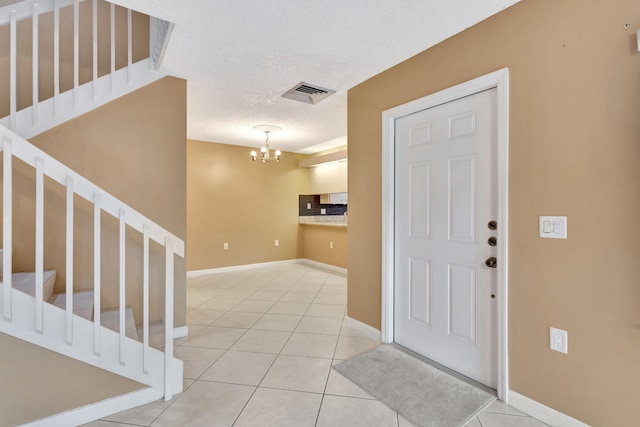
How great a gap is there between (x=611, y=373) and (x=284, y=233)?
5.26 m

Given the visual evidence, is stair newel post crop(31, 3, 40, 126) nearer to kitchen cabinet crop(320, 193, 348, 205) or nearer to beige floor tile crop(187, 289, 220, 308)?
beige floor tile crop(187, 289, 220, 308)

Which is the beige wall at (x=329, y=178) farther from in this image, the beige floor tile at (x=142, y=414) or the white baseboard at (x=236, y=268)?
the beige floor tile at (x=142, y=414)

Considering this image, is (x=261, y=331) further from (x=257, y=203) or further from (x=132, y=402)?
(x=257, y=203)

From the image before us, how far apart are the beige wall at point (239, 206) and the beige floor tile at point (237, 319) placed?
2.23 m

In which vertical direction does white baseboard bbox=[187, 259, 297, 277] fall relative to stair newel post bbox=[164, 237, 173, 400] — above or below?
below

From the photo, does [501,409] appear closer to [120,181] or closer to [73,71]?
[120,181]

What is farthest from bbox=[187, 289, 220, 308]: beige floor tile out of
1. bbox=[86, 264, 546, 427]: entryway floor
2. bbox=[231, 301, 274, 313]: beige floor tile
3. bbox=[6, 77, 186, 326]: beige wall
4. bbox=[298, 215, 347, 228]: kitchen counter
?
bbox=[298, 215, 347, 228]: kitchen counter

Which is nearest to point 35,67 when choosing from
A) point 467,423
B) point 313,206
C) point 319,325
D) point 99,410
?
point 99,410

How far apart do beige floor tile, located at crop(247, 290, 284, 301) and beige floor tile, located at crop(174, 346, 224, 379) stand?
140 centimetres

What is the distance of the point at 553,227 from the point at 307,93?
2399 mm

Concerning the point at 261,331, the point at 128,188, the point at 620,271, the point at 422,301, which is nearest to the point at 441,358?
the point at 422,301

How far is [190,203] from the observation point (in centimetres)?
511

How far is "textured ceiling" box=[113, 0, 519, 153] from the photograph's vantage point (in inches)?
69.8

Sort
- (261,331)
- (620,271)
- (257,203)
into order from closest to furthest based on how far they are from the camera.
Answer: (620,271) → (261,331) → (257,203)
